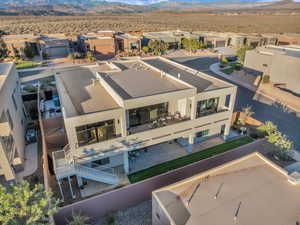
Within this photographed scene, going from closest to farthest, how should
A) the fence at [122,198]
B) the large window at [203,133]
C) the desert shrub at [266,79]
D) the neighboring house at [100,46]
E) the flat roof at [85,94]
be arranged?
the fence at [122,198] < the flat roof at [85,94] < the large window at [203,133] < the desert shrub at [266,79] < the neighboring house at [100,46]

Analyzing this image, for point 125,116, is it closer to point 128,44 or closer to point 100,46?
point 100,46

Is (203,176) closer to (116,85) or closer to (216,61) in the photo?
(116,85)

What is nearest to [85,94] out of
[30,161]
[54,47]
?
[30,161]

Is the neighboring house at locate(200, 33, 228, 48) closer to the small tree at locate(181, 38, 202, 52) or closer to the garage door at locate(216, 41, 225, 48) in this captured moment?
the garage door at locate(216, 41, 225, 48)

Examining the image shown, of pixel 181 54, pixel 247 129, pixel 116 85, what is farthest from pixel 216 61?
pixel 116 85

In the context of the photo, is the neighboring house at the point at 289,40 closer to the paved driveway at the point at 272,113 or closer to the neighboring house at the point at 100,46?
the paved driveway at the point at 272,113

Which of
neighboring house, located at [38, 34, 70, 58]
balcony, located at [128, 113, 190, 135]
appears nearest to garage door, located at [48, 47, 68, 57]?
neighboring house, located at [38, 34, 70, 58]

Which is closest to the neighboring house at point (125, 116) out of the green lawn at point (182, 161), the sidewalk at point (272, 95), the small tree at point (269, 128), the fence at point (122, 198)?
the green lawn at point (182, 161)
